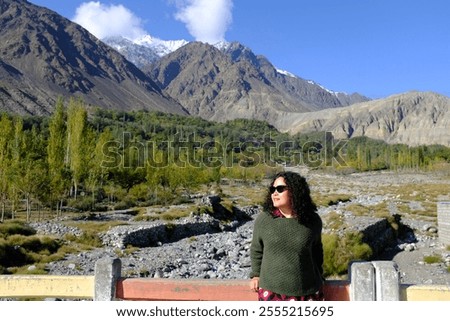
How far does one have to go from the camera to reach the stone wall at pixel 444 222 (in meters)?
24.3

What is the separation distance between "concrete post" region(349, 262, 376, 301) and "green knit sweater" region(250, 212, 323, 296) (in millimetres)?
451

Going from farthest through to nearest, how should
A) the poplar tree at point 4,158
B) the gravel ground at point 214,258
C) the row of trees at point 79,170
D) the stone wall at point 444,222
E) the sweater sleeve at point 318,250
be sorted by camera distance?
the row of trees at point 79,170, the poplar tree at point 4,158, the stone wall at point 444,222, the gravel ground at point 214,258, the sweater sleeve at point 318,250

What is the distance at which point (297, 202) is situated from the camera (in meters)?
4.42

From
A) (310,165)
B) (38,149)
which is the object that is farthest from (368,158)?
(38,149)

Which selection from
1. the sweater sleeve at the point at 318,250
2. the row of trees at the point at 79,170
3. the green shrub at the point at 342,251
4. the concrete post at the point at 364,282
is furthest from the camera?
the row of trees at the point at 79,170

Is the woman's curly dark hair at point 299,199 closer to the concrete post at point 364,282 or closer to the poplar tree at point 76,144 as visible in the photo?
the concrete post at point 364,282

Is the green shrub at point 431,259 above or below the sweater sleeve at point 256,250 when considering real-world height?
below

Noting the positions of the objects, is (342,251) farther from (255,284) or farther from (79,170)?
(79,170)

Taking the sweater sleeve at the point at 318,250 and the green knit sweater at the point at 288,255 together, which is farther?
the sweater sleeve at the point at 318,250

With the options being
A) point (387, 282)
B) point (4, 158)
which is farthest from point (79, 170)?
point (387, 282)

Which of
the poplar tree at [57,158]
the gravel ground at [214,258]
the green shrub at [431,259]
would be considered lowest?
the gravel ground at [214,258]

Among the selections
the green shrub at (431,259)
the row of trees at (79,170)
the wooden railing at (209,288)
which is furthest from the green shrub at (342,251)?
the row of trees at (79,170)

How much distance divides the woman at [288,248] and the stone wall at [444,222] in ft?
75.1
